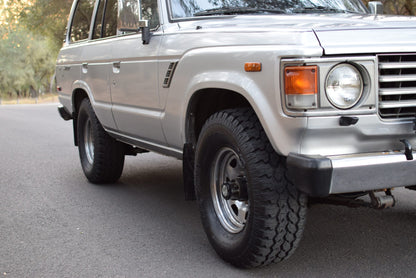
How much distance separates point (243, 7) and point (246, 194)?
1444 mm

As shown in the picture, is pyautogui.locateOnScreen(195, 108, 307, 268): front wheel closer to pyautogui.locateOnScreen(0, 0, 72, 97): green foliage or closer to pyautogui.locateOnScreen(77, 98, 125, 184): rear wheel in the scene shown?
pyautogui.locateOnScreen(77, 98, 125, 184): rear wheel

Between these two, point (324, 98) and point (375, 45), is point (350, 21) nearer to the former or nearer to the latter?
point (375, 45)

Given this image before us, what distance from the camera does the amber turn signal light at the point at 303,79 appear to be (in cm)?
288

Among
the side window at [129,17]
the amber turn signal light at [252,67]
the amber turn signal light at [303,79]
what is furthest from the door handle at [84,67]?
the amber turn signal light at [303,79]

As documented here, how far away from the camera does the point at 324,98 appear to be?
9.52 ft

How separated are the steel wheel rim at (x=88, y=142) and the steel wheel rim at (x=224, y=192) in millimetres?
2840

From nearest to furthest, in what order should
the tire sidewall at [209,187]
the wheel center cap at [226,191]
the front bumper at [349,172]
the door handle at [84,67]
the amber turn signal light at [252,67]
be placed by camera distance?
the front bumper at [349,172] < the amber turn signal light at [252,67] < the tire sidewall at [209,187] < the wheel center cap at [226,191] < the door handle at [84,67]

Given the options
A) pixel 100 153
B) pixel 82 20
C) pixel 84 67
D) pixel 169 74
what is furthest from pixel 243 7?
pixel 82 20

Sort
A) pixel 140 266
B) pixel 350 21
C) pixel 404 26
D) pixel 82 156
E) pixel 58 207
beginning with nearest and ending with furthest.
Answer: pixel 404 26 → pixel 350 21 → pixel 140 266 → pixel 58 207 → pixel 82 156

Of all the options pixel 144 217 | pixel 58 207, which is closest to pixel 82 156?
pixel 58 207

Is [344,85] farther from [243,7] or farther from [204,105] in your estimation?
[243,7]

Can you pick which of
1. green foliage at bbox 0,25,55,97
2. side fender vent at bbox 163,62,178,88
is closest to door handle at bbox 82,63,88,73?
side fender vent at bbox 163,62,178,88

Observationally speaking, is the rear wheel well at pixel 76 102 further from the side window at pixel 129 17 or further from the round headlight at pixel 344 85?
the round headlight at pixel 344 85

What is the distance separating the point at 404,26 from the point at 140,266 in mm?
2129
